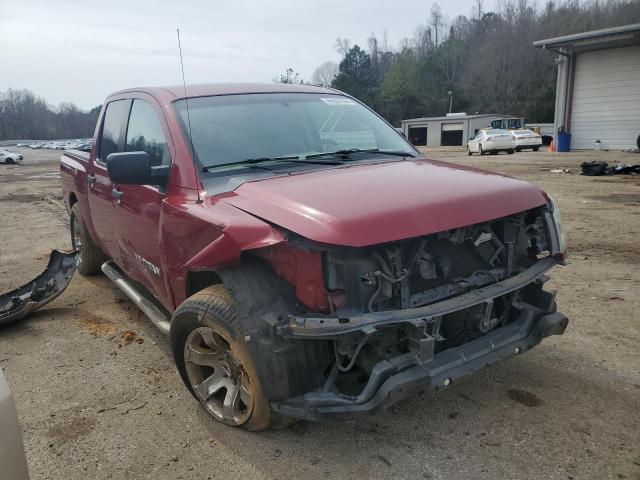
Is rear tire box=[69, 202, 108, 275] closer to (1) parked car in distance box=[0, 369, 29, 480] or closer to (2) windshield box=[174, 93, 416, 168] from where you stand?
(2) windshield box=[174, 93, 416, 168]

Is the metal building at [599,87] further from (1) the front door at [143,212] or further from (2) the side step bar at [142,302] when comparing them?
(2) the side step bar at [142,302]

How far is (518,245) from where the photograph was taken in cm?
312

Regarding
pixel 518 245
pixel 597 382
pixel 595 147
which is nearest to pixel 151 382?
pixel 518 245

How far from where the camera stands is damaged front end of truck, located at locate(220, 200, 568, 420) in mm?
2408

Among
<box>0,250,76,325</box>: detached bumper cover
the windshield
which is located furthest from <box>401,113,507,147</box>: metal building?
the windshield

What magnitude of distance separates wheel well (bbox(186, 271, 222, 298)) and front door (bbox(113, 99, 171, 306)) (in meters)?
0.29

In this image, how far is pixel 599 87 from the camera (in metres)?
→ 26.8

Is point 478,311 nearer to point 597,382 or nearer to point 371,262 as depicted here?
point 371,262

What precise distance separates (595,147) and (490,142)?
527 centimetres

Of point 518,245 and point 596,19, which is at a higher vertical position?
point 596,19

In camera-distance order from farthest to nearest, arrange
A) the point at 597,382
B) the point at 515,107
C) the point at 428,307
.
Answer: the point at 515,107, the point at 597,382, the point at 428,307

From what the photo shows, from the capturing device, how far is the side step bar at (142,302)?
11.7 ft

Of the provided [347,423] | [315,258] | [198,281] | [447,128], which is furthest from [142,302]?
[447,128]

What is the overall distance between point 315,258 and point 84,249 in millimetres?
4239
